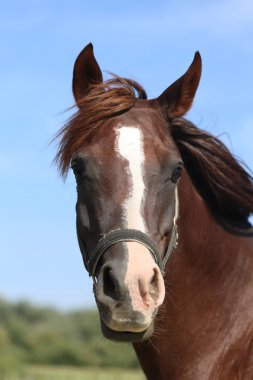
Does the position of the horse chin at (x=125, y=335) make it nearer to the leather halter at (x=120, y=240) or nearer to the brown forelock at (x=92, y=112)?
the leather halter at (x=120, y=240)

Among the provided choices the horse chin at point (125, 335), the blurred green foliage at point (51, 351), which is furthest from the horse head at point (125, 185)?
the blurred green foliage at point (51, 351)

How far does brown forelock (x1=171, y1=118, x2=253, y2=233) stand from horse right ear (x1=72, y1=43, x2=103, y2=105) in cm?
77

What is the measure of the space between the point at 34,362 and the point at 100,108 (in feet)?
169

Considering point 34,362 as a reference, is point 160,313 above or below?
above

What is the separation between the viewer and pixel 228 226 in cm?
578

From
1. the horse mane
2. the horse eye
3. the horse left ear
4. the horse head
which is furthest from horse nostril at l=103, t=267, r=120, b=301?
the horse left ear

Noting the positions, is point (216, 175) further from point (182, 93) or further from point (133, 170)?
point (133, 170)

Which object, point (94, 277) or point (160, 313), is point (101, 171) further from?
point (160, 313)

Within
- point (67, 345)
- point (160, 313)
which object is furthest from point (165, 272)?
point (67, 345)

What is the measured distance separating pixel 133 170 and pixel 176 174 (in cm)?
39

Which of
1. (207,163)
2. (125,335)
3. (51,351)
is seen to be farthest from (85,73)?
(51,351)

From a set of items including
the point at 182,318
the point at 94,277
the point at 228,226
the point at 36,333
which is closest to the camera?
the point at 94,277

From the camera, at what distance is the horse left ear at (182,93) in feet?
19.1

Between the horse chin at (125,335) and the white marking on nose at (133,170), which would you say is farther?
the white marking on nose at (133,170)
